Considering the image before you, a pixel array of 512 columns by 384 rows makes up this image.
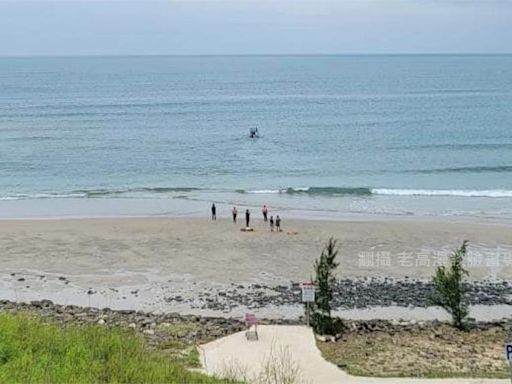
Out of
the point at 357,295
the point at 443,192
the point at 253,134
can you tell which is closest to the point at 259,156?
the point at 253,134

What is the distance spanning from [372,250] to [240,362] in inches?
577

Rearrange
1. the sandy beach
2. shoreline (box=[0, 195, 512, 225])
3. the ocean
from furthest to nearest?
the ocean, shoreline (box=[0, 195, 512, 225]), the sandy beach

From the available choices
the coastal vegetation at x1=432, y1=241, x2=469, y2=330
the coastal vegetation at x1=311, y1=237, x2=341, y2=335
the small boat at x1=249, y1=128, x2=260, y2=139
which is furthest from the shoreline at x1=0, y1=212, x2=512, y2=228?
the small boat at x1=249, y1=128, x2=260, y2=139

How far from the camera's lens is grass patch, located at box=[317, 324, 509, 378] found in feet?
55.0

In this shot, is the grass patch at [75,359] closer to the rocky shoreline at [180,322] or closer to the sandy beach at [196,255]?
the rocky shoreline at [180,322]

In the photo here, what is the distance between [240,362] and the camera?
661 inches

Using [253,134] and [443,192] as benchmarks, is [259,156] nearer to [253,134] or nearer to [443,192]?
[253,134]

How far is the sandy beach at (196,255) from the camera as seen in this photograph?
25.3 m

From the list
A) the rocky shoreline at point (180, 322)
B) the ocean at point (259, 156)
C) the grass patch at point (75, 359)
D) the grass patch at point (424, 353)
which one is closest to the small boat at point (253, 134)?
the ocean at point (259, 156)

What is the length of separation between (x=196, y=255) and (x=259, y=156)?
100 feet

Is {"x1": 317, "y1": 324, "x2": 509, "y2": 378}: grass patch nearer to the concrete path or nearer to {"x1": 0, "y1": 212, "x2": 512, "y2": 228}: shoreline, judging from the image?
the concrete path

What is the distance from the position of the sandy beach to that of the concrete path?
3612 mm

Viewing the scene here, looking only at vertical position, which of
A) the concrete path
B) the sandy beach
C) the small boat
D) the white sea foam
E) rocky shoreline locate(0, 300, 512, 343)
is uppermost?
the small boat

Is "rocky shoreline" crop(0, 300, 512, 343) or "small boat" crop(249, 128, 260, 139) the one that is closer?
"rocky shoreline" crop(0, 300, 512, 343)
